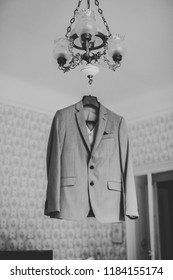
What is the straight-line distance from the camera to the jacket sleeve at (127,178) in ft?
7.86

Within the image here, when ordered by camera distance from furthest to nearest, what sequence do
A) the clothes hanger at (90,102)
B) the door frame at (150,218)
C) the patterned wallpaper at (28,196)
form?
the door frame at (150,218)
the patterned wallpaper at (28,196)
the clothes hanger at (90,102)

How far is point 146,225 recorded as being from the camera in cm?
517

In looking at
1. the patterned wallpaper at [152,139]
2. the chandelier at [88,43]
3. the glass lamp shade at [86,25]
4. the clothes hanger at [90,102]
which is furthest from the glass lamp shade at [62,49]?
the patterned wallpaper at [152,139]

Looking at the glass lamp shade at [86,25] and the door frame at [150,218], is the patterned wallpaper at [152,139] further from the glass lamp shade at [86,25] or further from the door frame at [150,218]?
the glass lamp shade at [86,25]

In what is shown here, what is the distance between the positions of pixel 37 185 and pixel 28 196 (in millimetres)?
192

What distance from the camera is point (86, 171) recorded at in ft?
7.79

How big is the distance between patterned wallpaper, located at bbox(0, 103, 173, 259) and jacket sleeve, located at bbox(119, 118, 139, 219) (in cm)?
230

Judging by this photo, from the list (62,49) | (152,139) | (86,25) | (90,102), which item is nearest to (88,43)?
(86,25)

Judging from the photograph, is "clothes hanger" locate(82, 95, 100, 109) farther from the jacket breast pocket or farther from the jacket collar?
the jacket breast pocket

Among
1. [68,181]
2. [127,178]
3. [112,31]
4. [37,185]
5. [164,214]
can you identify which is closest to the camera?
[68,181]

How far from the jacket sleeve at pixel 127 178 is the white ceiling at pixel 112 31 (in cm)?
125

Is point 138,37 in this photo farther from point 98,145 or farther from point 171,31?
point 98,145

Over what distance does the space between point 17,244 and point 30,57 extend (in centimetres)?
213

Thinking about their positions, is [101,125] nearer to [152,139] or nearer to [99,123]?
[99,123]
